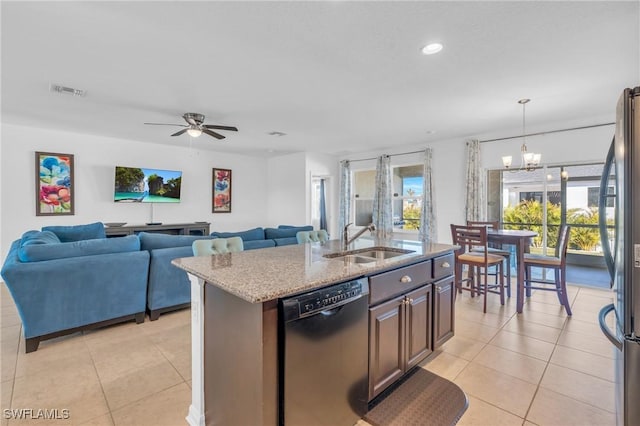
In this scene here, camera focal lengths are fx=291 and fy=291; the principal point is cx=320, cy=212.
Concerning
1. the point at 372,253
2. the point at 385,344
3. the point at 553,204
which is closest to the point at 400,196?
the point at 553,204

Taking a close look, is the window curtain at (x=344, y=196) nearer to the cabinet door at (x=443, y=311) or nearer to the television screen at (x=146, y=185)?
the television screen at (x=146, y=185)

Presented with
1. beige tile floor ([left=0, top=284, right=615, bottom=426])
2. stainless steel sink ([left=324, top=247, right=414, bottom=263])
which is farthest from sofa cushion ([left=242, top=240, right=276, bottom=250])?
stainless steel sink ([left=324, top=247, right=414, bottom=263])

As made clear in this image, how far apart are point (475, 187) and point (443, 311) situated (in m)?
3.45

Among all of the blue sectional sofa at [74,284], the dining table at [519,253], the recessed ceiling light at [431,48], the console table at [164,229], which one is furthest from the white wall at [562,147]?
the console table at [164,229]

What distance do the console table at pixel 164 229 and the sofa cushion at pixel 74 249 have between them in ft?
8.06

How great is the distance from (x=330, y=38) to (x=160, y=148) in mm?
5147

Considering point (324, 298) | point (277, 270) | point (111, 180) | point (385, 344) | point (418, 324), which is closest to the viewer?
point (324, 298)

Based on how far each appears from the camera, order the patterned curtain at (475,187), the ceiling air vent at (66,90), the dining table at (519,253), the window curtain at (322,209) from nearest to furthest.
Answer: the ceiling air vent at (66,90) < the dining table at (519,253) < the patterned curtain at (475,187) < the window curtain at (322,209)

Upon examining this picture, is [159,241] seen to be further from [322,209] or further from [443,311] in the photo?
[322,209]

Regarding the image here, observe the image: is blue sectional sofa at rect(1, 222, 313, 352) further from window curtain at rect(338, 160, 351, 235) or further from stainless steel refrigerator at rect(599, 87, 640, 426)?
window curtain at rect(338, 160, 351, 235)

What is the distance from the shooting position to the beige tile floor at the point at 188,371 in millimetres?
1794

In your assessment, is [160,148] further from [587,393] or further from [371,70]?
[587,393]

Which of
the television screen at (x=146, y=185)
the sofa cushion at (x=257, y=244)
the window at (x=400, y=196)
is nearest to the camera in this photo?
the sofa cushion at (x=257, y=244)

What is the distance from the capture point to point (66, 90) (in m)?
3.20
